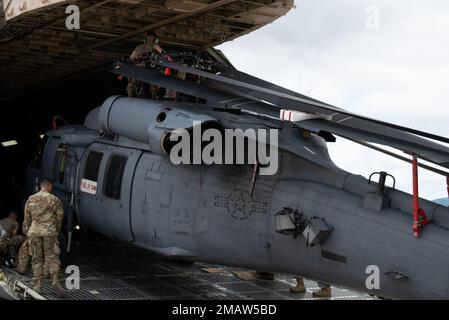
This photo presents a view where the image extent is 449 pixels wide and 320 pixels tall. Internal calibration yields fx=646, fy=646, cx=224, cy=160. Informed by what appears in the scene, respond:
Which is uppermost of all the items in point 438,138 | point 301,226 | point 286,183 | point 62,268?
point 438,138

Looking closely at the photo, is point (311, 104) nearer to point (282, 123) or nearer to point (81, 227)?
point (282, 123)

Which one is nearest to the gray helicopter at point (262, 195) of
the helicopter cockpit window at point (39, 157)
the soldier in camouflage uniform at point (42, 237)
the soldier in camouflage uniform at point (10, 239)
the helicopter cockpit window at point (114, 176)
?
the helicopter cockpit window at point (114, 176)

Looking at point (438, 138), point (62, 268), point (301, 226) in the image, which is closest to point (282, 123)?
point (301, 226)

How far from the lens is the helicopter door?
8656 mm

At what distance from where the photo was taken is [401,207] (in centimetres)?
639

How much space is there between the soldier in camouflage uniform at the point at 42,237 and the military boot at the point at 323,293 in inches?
142

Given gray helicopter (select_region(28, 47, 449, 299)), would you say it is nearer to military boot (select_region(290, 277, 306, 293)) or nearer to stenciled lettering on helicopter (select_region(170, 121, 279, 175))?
stenciled lettering on helicopter (select_region(170, 121, 279, 175))

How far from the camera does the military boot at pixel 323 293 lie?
30.4ft

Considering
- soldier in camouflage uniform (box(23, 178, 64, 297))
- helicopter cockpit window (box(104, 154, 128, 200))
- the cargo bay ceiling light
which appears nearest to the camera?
A: soldier in camouflage uniform (box(23, 178, 64, 297))

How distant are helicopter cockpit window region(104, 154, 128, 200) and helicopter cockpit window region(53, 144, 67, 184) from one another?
5.42 feet

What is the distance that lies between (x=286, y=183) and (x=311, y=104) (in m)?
0.98

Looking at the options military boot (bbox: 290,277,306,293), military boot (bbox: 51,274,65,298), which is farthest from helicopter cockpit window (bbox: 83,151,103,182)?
military boot (bbox: 290,277,306,293)

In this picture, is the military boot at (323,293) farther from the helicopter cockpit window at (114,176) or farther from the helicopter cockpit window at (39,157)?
the helicopter cockpit window at (39,157)

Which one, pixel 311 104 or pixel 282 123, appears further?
pixel 282 123
